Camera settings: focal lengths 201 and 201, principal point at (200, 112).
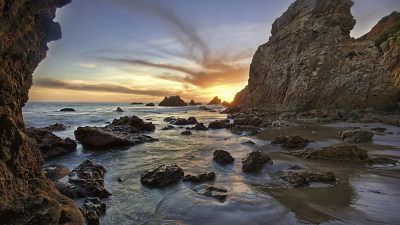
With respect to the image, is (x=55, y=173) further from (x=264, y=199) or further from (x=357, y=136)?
(x=357, y=136)

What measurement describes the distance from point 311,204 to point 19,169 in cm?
517

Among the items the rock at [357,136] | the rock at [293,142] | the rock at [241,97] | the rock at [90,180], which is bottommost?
the rock at [90,180]

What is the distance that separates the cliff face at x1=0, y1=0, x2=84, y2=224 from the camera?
2557 millimetres

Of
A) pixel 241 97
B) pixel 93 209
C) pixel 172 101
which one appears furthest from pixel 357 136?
pixel 241 97

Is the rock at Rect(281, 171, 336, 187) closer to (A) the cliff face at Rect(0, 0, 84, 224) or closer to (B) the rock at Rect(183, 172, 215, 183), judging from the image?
(B) the rock at Rect(183, 172, 215, 183)

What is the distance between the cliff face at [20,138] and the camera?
256 centimetres

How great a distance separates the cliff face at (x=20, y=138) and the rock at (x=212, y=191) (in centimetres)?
258

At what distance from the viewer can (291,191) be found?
468 cm

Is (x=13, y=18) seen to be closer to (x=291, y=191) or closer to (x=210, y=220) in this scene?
(x=210, y=220)

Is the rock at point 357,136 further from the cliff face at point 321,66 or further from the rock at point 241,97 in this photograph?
the rock at point 241,97

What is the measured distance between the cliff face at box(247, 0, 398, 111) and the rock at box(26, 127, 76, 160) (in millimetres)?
26177

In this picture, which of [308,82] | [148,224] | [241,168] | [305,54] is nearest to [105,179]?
[148,224]

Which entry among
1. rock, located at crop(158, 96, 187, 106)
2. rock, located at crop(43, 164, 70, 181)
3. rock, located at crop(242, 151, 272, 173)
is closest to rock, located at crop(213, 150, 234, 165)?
rock, located at crop(242, 151, 272, 173)

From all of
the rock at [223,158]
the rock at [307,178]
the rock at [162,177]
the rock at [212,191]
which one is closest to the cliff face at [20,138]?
the rock at [162,177]
